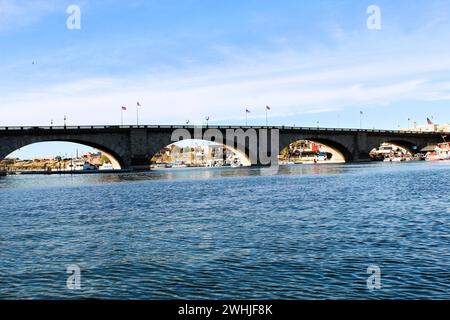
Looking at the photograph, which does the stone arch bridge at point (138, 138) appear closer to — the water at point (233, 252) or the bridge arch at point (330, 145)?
the bridge arch at point (330, 145)

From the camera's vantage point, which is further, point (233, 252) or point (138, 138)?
point (138, 138)

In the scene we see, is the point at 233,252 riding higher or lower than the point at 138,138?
lower

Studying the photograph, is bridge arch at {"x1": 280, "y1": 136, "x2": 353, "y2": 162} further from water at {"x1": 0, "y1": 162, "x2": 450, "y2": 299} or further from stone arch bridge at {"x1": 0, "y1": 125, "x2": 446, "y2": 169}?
water at {"x1": 0, "y1": 162, "x2": 450, "y2": 299}

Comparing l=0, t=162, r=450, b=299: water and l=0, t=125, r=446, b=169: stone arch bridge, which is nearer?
l=0, t=162, r=450, b=299: water

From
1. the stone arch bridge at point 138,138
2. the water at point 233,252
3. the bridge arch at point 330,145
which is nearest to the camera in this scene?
the water at point 233,252

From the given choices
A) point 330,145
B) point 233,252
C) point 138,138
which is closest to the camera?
point 233,252

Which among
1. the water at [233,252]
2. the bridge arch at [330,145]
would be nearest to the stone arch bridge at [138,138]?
the bridge arch at [330,145]

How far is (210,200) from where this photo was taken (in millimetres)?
44250

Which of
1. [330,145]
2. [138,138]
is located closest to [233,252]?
[138,138]

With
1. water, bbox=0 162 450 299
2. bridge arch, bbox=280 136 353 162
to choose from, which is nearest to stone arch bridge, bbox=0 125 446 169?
bridge arch, bbox=280 136 353 162

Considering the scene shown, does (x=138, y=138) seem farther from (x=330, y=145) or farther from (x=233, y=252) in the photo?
(x=233, y=252)

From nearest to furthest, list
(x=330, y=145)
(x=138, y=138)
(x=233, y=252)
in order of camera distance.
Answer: (x=233, y=252)
(x=138, y=138)
(x=330, y=145)

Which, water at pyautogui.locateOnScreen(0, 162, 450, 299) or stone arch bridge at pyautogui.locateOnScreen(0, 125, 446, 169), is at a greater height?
stone arch bridge at pyautogui.locateOnScreen(0, 125, 446, 169)
